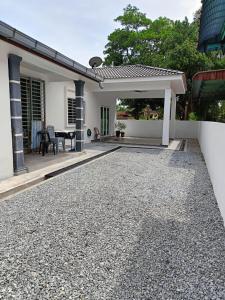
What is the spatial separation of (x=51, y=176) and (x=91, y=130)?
8.52m

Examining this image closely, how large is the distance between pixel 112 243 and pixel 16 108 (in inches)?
161

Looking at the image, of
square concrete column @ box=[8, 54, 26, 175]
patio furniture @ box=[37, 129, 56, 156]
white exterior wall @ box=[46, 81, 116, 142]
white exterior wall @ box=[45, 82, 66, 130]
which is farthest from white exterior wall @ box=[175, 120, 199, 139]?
square concrete column @ box=[8, 54, 26, 175]

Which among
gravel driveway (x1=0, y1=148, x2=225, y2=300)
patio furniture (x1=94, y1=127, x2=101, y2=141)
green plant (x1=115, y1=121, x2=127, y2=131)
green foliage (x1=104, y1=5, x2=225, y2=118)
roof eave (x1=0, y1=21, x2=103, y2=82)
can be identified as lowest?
gravel driveway (x1=0, y1=148, x2=225, y2=300)

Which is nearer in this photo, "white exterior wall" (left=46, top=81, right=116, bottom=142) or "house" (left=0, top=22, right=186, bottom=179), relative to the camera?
"house" (left=0, top=22, right=186, bottom=179)

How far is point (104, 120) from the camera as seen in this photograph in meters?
16.7

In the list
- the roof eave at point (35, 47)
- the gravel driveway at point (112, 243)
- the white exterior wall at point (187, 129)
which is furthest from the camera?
the white exterior wall at point (187, 129)

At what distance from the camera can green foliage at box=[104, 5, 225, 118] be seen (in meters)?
18.2

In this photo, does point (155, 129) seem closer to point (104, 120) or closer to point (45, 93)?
point (104, 120)

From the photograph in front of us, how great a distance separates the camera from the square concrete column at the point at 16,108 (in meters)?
5.33

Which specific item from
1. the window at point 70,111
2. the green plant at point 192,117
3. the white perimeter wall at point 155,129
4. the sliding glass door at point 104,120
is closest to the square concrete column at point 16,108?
the window at point 70,111

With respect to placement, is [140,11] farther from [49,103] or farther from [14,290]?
[14,290]

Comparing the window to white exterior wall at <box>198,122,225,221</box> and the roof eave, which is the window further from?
white exterior wall at <box>198,122,225,221</box>

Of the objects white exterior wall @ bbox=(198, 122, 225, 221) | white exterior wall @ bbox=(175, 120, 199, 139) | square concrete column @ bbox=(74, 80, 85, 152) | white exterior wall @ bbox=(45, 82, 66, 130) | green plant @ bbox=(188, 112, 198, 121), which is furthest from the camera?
green plant @ bbox=(188, 112, 198, 121)

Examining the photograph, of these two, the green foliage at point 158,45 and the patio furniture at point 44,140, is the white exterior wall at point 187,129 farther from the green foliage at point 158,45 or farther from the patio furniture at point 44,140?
the patio furniture at point 44,140
